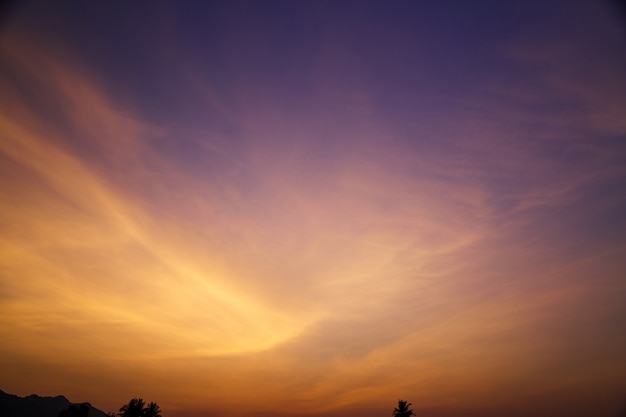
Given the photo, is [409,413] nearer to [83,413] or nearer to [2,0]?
[83,413]

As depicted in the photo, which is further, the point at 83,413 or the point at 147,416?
the point at 147,416

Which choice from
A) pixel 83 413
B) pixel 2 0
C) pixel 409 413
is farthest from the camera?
pixel 409 413

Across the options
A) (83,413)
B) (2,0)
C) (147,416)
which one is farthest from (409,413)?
(2,0)

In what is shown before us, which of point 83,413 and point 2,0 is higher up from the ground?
point 2,0

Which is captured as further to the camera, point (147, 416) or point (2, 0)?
point (147, 416)

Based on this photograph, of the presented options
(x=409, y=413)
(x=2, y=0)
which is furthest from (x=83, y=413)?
(x=2, y=0)

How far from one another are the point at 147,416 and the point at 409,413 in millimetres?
47846

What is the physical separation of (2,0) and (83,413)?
5910cm

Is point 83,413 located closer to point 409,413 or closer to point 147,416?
point 147,416

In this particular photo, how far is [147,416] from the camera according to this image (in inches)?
2630

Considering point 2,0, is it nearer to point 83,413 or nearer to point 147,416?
point 83,413

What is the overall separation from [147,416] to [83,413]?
1540 cm

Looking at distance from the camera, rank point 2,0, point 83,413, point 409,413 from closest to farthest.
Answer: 1. point 2,0
2. point 83,413
3. point 409,413

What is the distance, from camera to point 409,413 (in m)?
65.8
